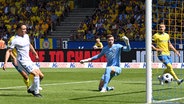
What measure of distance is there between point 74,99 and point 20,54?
2.54 meters

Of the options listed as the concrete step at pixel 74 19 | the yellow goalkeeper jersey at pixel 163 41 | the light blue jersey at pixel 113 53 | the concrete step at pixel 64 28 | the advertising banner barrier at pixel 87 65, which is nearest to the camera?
the light blue jersey at pixel 113 53

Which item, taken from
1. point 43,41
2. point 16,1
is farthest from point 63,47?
point 16,1

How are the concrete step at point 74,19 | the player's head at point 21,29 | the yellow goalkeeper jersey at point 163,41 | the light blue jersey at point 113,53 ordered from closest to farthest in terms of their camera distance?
the player's head at point 21,29
the light blue jersey at point 113,53
the yellow goalkeeper jersey at point 163,41
the concrete step at point 74,19

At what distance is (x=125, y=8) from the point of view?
4928cm

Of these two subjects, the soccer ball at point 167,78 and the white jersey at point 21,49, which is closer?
the white jersey at point 21,49

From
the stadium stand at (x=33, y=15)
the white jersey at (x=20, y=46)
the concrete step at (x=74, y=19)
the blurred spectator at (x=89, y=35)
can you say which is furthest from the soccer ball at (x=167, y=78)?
the concrete step at (x=74, y=19)

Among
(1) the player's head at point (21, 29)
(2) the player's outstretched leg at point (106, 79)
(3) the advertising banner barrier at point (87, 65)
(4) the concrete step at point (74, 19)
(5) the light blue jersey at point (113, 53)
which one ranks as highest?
(4) the concrete step at point (74, 19)

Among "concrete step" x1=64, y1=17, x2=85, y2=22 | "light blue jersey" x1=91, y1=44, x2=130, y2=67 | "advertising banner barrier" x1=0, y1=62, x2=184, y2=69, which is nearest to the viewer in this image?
"light blue jersey" x1=91, y1=44, x2=130, y2=67

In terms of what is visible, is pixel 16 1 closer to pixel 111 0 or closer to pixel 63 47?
pixel 111 0

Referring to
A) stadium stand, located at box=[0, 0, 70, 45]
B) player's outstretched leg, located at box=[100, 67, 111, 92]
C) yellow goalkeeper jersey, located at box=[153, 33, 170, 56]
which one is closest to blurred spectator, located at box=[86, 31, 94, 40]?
stadium stand, located at box=[0, 0, 70, 45]

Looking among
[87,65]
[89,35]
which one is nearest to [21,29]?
[87,65]

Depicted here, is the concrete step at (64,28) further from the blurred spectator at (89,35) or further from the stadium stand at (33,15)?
the blurred spectator at (89,35)

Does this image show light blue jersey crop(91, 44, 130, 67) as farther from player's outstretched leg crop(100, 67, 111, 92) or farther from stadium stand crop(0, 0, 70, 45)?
stadium stand crop(0, 0, 70, 45)

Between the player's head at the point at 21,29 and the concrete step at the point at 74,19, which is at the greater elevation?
the concrete step at the point at 74,19
